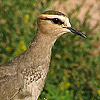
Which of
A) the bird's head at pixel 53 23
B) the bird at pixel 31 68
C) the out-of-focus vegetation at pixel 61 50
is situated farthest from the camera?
the out-of-focus vegetation at pixel 61 50

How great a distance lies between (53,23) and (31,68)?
0.58 metres

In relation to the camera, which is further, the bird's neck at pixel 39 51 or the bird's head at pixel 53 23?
the bird's neck at pixel 39 51

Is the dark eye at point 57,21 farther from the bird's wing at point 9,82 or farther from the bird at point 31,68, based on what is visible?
the bird's wing at point 9,82

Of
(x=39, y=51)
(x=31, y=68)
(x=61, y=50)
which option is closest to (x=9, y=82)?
(x=31, y=68)

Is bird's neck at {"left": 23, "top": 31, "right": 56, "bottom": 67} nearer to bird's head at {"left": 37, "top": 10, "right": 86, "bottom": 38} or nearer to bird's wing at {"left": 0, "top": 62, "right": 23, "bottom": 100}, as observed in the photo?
bird's head at {"left": 37, "top": 10, "right": 86, "bottom": 38}

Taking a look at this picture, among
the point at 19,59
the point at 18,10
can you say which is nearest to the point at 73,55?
the point at 18,10

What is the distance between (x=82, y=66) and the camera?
6004 mm

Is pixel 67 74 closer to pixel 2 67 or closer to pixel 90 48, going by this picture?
pixel 90 48

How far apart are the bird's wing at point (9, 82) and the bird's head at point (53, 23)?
580 millimetres

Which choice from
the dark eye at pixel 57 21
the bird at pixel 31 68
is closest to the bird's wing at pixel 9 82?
the bird at pixel 31 68

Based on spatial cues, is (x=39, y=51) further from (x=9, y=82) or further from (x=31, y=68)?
(x=9, y=82)

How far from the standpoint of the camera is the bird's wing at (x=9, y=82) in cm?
400

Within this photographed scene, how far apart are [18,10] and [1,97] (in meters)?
2.32

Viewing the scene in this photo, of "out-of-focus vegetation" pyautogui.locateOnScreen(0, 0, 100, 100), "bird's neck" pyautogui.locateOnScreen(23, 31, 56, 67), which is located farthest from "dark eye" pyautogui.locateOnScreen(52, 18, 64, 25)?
"out-of-focus vegetation" pyautogui.locateOnScreen(0, 0, 100, 100)
